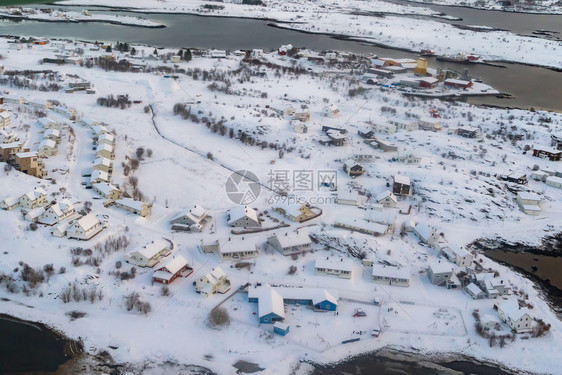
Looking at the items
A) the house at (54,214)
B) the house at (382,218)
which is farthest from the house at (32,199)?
the house at (382,218)

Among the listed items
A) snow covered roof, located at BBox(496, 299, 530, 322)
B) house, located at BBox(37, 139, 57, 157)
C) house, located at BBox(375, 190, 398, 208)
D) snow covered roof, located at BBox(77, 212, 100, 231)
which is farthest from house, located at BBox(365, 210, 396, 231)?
house, located at BBox(37, 139, 57, 157)

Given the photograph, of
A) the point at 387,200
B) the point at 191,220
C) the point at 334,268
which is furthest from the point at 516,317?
the point at 191,220

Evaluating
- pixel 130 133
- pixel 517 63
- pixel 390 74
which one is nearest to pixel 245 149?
pixel 130 133

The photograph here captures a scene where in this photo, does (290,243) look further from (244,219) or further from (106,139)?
(106,139)

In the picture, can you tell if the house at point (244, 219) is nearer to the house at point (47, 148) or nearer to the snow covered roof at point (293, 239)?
the snow covered roof at point (293, 239)

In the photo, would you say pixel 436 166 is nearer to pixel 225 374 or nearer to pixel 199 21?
pixel 225 374

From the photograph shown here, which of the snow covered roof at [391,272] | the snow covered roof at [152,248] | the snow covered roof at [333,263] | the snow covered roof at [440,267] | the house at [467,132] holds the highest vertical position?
the house at [467,132]
